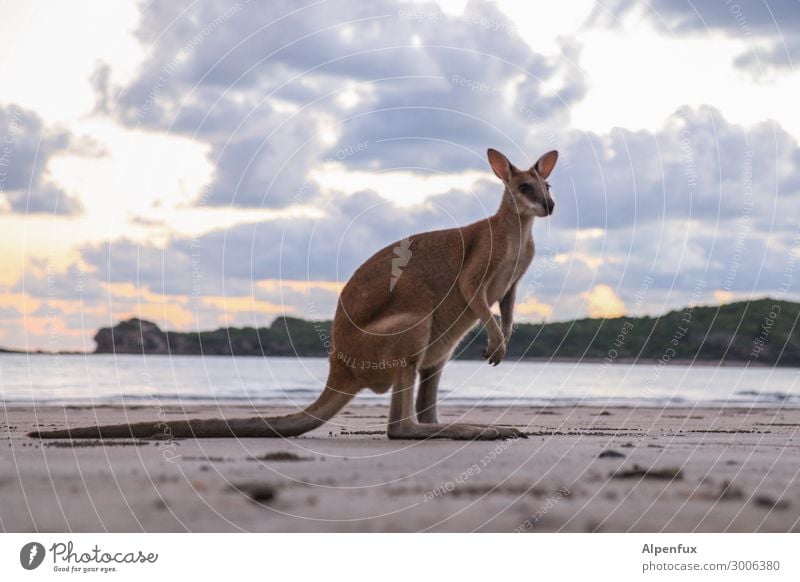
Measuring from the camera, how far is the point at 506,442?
22.7 feet

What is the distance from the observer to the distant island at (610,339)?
15.4 m

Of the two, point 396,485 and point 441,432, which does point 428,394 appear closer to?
point 441,432

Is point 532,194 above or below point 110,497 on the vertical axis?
above

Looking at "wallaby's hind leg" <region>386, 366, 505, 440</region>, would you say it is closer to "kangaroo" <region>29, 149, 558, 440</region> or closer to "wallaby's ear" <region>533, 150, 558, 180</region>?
"kangaroo" <region>29, 149, 558, 440</region>

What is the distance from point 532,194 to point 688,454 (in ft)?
7.22

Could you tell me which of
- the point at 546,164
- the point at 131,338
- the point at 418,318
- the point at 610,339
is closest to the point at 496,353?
the point at 418,318

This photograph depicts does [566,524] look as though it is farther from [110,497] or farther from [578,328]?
[578,328]

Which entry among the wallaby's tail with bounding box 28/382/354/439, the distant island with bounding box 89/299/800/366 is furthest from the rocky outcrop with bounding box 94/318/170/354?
the wallaby's tail with bounding box 28/382/354/439

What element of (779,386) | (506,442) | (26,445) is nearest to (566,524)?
(506,442)

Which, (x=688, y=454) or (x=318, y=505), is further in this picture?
(x=688, y=454)

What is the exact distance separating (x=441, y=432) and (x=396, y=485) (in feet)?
5.89

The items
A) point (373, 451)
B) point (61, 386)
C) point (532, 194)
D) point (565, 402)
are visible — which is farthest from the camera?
point (61, 386)

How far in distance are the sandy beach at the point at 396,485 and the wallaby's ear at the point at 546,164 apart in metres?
2.10

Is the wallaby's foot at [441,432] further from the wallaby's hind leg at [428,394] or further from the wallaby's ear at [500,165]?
the wallaby's ear at [500,165]
